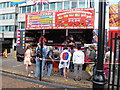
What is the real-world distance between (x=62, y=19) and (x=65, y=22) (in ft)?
1.05

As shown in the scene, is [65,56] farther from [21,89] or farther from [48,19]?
[48,19]

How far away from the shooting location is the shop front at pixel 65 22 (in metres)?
7.99

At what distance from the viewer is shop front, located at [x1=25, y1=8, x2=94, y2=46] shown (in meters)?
7.99

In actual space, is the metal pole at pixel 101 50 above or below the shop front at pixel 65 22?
below

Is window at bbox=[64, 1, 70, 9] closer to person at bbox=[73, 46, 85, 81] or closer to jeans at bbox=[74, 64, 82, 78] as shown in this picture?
person at bbox=[73, 46, 85, 81]

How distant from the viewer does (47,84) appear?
4.89 m

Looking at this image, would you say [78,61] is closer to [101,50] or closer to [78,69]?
[78,69]

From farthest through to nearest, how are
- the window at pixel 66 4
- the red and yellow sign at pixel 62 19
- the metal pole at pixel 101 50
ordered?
the window at pixel 66 4 → the red and yellow sign at pixel 62 19 → the metal pole at pixel 101 50

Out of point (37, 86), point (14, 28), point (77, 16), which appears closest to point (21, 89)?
point (37, 86)

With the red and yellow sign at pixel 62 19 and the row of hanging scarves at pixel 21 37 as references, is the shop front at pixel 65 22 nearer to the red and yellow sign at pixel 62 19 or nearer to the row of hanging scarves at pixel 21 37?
the red and yellow sign at pixel 62 19

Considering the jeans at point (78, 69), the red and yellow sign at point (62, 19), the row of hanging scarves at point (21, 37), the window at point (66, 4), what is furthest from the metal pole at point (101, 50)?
the window at point (66, 4)

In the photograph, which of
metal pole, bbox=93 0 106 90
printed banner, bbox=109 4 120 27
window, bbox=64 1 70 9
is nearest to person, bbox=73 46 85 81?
metal pole, bbox=93 0 106 90

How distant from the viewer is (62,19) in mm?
8688

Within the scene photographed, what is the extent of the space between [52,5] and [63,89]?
702 inches
